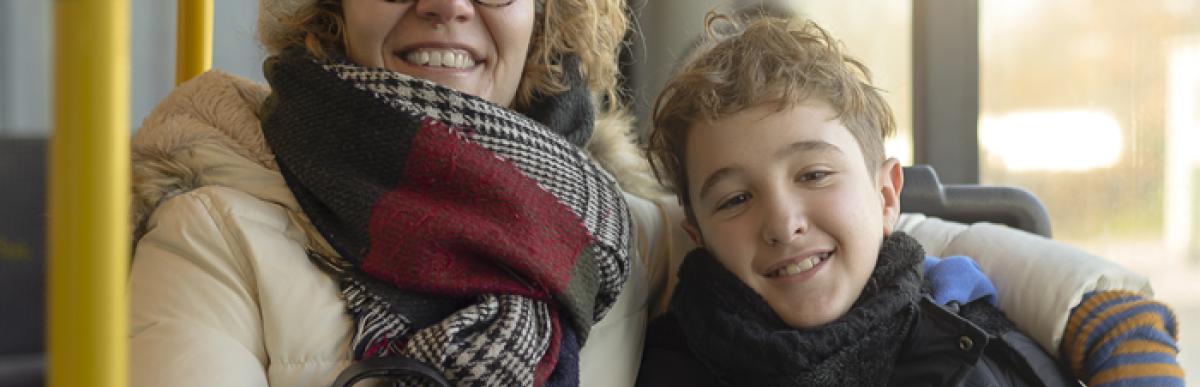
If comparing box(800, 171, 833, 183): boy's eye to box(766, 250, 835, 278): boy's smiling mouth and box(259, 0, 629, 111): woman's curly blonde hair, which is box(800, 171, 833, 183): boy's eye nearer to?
box(766, 250, 835, 278): boy's smiling mouth

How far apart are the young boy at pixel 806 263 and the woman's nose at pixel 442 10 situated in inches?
10.7

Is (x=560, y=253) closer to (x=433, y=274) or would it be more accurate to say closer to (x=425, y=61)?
(x=433, y=274)

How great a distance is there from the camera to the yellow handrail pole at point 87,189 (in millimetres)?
510

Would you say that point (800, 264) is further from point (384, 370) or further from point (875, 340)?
point (384, 370)

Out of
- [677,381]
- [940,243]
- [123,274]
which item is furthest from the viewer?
[940,243]

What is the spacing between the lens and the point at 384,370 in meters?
0.95

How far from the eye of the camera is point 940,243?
1.41 m

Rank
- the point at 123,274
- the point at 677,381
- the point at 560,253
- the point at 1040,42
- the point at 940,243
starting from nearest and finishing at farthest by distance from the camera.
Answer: the point at 123,274, the point at 560,253, the point at 677,381, the point at 940,243, the point at 1040,42

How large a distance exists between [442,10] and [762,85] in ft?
1.13

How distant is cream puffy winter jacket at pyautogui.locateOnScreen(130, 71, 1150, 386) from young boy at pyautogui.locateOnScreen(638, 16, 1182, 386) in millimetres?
61

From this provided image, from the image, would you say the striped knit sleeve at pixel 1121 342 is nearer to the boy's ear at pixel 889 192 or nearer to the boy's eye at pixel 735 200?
the boy's ear at pixel 889 192

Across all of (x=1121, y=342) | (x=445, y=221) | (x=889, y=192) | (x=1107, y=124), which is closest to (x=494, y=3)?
(x=445, y=221)

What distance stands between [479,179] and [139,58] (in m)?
1.57

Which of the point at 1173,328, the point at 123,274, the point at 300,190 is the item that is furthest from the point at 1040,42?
the point at 123,274
